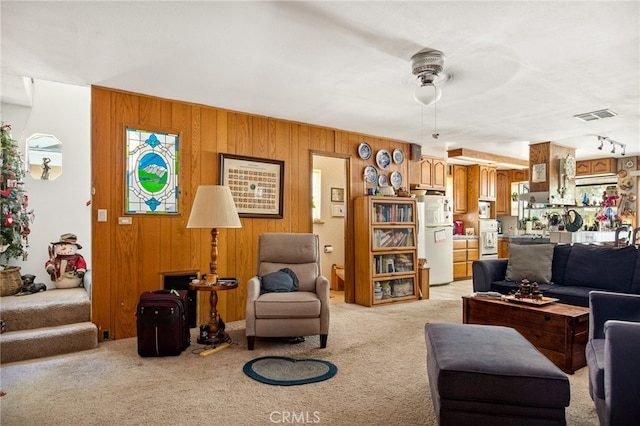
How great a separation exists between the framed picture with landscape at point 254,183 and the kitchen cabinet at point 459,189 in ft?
14.9

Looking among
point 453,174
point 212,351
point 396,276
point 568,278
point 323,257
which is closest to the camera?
point 212,351

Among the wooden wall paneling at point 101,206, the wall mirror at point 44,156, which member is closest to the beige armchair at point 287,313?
the wooden wall paneling at point 101,206

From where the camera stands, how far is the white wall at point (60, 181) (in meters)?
4.56

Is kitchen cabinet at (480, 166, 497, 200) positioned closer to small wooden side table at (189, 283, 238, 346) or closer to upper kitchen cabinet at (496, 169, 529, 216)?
upper kitchen cabinet at (496, 169, 529, 216)

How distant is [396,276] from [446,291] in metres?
1.43

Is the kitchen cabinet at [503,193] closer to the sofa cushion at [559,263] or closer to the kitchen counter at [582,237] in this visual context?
the kitchen counter at [582,237]

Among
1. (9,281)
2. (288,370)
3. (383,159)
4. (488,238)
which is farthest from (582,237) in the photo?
(9,281)

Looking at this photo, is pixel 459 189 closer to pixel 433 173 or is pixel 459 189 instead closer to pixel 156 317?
pixel 433 173

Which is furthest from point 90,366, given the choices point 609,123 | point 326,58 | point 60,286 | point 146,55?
point 609,123

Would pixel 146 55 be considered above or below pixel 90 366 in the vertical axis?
above

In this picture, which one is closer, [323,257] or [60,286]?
[60,286]

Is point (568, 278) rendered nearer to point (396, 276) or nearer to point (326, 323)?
point (396, 276)

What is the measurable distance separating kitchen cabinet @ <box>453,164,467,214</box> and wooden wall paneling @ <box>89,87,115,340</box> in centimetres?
635

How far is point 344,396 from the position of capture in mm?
2330
